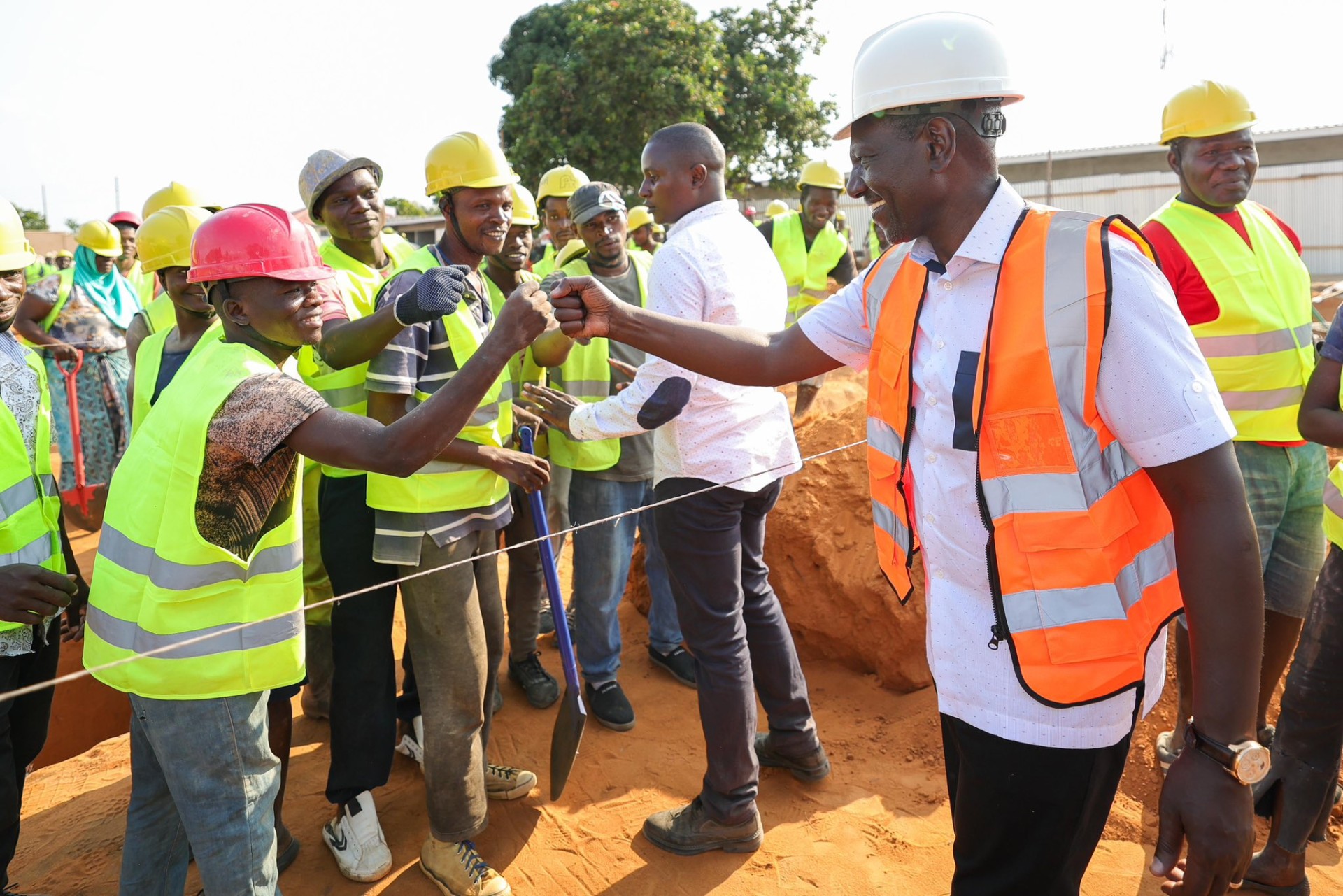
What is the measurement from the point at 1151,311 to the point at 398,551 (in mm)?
2364

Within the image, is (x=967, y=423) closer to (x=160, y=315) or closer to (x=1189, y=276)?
(x=1189, y=276)

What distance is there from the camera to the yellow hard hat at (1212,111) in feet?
11.9

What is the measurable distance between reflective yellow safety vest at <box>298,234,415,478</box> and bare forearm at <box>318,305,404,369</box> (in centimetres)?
20

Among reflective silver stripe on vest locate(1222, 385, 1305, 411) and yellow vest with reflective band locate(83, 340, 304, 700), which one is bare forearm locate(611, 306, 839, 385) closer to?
yellow vest with reflective band locate(83, 340, 304, 700)

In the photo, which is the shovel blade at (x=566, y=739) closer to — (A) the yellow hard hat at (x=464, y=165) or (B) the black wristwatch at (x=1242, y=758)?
(A) the yellow hard hat at (x=464, y=165)

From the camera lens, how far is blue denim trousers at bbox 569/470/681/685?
4.52 meters

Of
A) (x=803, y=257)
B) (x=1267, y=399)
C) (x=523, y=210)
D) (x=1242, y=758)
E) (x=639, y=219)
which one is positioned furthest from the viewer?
(x=639, y=219)

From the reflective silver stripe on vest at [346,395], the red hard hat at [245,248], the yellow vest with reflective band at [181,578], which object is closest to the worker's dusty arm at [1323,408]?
the red hard hat at [245,248]

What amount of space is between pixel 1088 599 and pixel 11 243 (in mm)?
3209

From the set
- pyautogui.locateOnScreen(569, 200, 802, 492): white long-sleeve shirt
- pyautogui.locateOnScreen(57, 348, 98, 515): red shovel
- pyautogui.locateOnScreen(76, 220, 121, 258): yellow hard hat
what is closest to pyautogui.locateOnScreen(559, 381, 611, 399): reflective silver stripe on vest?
pyautogui.locateOnScreen(569, 200, 802, 492): white long-sleeve shirt

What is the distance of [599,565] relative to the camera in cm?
452

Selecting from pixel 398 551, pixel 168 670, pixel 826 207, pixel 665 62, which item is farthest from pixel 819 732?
pixel 665 62

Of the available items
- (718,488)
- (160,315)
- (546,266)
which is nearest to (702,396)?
(718,488)

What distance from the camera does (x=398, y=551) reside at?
313 centimetres
